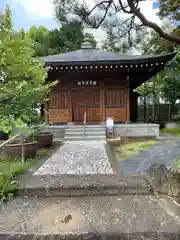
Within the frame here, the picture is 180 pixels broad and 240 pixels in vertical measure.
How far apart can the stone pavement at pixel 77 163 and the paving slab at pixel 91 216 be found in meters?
1.78

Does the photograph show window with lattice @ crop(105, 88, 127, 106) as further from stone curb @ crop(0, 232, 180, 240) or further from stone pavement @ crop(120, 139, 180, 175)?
stone curb @ crop(0, 232, 180, 240)

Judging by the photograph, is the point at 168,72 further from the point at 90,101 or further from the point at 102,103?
the point at 90,101

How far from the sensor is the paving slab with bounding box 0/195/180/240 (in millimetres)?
2500

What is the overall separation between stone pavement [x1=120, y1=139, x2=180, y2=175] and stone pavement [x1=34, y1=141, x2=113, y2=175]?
1.63ft

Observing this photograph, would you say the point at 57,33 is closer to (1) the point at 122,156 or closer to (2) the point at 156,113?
(2) the point at 156,113

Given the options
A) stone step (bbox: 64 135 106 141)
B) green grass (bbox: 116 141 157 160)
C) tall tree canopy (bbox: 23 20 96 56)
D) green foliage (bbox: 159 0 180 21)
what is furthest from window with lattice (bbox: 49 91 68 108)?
tall tree canopy (bbox: 23 20 96 56)

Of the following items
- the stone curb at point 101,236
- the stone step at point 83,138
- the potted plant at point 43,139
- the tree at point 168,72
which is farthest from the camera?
the tree at point 168,72

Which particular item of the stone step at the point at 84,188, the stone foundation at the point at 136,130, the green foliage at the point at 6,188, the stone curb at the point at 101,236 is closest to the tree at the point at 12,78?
the green foliage at the point at 6,188

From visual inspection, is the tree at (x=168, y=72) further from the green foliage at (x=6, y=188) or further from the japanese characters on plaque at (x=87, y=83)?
the green foliage at (x=6, y=188)

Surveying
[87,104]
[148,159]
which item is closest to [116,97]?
[87,104]

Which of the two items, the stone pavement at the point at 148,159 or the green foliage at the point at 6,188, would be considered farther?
the stone pavement at the point at 148,159

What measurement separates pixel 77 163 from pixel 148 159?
2.02 m

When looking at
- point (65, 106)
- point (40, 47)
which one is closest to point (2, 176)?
point (65, 106)

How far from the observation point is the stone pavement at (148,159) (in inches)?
218
